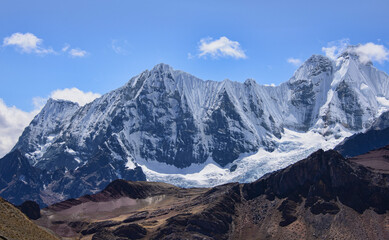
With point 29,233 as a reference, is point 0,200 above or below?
above

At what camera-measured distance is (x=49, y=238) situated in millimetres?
110062

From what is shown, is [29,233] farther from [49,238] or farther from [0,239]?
[0,239]

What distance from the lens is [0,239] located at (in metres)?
86.2

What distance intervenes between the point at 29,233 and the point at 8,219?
14.2 ft

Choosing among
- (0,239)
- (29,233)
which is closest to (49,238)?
(29,233)

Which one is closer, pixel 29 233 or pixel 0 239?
pixel 0 239

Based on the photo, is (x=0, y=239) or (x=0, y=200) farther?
(x=0, y=200)

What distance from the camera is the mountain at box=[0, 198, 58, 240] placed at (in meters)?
99.4

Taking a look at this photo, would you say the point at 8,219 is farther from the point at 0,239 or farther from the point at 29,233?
the point at 0,239

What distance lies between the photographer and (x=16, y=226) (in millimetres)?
104125

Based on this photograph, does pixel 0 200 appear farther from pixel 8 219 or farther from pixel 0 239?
pixel 0 239

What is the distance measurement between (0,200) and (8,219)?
510cm

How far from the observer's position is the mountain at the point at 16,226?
326 ft

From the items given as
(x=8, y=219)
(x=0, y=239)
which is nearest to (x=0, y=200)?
(x=8, y=219)
